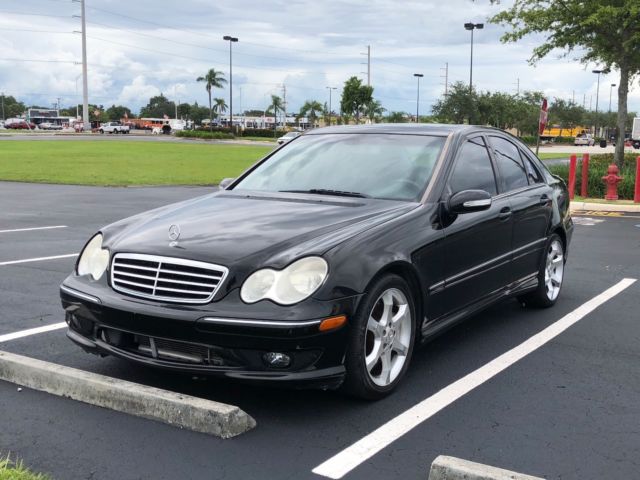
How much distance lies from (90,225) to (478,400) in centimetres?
881

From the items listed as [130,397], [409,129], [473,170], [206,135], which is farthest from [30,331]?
[206,135]

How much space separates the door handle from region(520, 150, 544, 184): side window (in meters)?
0.85

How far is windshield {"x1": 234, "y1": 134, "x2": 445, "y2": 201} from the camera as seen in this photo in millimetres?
4891

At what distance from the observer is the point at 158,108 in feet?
585

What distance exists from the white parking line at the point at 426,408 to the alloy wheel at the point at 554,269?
37cm

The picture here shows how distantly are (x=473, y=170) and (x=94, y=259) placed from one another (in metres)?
2.75

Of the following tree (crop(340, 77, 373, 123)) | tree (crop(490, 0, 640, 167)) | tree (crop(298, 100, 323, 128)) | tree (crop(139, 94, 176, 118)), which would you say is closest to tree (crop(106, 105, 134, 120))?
tree (crop(139, 94, 176, 118))

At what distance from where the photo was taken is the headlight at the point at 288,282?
370 centimetres

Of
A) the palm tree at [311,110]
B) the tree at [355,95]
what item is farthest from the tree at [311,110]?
the tree at [355,95]

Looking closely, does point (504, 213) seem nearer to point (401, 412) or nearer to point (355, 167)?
point (355, 167)

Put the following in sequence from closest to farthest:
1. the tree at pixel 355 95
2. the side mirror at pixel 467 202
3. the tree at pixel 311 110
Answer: the side mirror at pixel 467 202 → the tree at pixel 355 95 → the tree at pixel 311 110

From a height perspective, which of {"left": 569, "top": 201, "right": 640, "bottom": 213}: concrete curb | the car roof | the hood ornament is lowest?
{"left": 569, "top": 201, "right": 640, "bottom": 213}: concrete curb

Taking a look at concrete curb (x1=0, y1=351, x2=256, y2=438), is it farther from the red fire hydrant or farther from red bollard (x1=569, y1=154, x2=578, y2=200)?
red bollard (x1=569, y1=154, x2=578, y2=200)

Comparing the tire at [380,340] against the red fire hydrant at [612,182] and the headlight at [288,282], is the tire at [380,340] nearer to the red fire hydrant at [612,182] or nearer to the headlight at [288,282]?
the headlight at [288,282]
